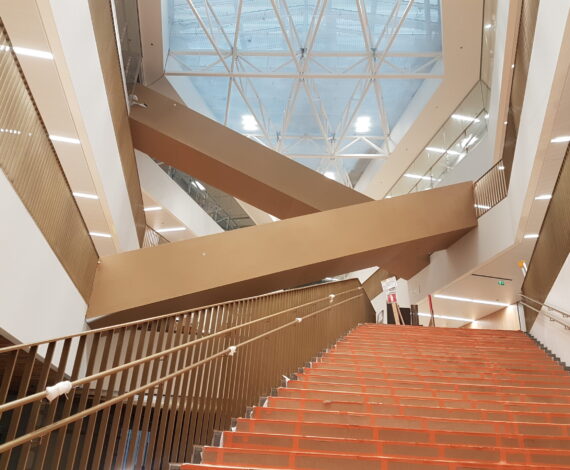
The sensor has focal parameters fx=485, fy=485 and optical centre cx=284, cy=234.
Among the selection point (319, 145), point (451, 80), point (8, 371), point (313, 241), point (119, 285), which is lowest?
point (8, 371)

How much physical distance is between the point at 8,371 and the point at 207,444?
2.46 meters

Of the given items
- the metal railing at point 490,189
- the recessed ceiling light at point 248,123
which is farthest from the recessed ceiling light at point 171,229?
the metal railing at point 490,189

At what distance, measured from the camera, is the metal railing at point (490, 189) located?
13547 millimetres

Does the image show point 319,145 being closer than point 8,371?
No

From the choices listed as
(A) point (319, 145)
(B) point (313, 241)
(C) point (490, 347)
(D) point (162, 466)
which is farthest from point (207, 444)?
(A) point (319, 145)

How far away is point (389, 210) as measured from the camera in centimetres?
1402

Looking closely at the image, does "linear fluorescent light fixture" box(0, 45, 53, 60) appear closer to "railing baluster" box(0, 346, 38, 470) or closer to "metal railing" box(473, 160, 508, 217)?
"railing baluster" box(0, 346, 38, 470)

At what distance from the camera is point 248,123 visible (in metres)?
22.4

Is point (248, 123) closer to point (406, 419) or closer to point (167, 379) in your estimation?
point (406, 419)

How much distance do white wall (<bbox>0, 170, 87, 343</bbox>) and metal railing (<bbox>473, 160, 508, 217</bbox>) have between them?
36.5ft

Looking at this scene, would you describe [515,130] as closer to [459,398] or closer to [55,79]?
[459,398]

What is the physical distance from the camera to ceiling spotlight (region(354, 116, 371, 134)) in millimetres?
21683

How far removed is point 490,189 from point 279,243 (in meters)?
6.67

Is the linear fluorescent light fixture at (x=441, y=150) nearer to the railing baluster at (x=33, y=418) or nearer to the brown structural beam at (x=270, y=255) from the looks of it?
the brown structural beam at (x=270, y=255)
